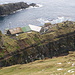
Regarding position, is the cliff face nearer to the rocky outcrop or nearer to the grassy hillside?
the grassy hillside

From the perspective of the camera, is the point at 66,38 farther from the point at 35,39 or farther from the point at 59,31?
the point at 35,39

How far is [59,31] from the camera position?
271 ft

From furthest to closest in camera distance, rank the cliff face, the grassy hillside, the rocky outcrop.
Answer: the rocky outcrop, the cliff face, the grassy hillside

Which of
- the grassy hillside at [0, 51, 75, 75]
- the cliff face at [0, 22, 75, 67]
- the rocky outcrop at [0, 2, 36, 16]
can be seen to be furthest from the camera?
the rocky outcrop at [0, 2, 36, 16]

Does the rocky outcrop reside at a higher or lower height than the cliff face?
higher

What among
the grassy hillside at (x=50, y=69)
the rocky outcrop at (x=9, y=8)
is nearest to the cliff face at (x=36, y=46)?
the grassy hillside at (x=50, y=69)

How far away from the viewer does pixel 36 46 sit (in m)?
71.4

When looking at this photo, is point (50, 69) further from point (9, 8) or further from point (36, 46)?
point (9, 8)

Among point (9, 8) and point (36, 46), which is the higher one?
point (9, 8)

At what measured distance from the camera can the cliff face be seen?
63478 mm

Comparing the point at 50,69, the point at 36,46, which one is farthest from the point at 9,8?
the point at 50,69

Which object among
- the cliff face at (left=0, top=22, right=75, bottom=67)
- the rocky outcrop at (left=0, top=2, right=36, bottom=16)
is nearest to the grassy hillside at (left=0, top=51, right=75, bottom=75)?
the cliff face at (left=0, top=22, right=75, bottom=67)

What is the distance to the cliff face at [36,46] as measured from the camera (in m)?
63.5

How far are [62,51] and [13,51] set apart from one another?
24.6 m
